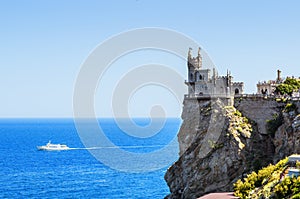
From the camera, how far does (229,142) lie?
6800 cm

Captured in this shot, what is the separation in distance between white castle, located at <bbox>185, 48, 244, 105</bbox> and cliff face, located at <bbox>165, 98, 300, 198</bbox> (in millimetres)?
1243

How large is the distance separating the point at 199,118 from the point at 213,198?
2662 centimetres

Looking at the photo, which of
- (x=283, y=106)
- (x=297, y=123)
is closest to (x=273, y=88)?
(x=283, y=106)

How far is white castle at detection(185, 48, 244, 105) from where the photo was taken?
238 feet

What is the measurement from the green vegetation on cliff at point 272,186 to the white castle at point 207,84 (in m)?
25.6

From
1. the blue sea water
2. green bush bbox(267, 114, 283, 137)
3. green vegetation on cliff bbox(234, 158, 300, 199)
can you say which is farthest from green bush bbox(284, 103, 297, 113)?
the blue sea water

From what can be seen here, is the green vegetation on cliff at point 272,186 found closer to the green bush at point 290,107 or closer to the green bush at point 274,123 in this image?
the green bush at point 290,107

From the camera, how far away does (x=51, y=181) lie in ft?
339

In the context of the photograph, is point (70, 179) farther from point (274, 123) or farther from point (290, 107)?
point (290, 107)

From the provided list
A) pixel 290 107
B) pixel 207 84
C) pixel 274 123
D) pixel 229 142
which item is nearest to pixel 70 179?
pixel 207 84

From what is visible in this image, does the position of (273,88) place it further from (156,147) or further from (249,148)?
(156,147)

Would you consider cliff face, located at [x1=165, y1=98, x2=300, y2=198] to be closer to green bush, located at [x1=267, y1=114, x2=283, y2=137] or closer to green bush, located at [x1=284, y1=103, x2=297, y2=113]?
green bush, located at [x1=267, y1=114, x2=283, y2=137]

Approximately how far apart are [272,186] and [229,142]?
88.2 feet

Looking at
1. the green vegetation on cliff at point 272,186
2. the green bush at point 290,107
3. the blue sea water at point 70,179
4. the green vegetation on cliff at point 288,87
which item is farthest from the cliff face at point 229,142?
the blue sea water at point 70,179
